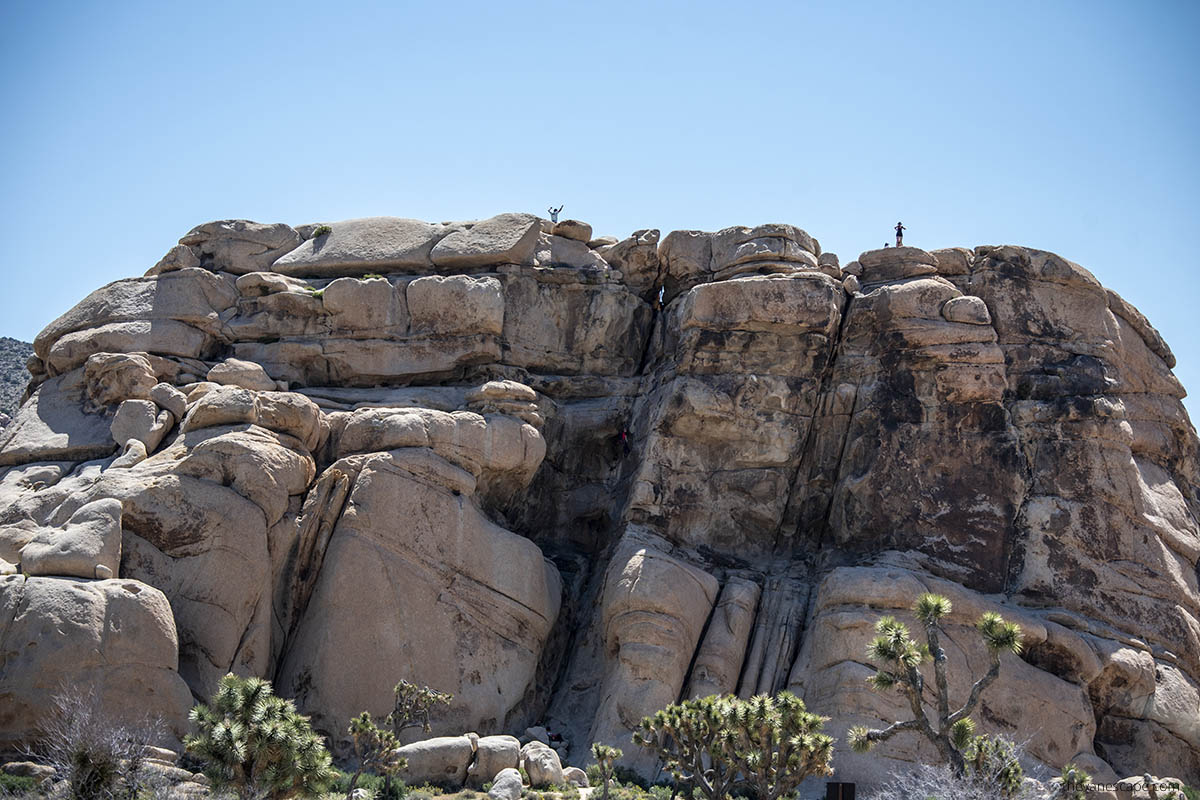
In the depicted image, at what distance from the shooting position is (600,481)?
42.1m

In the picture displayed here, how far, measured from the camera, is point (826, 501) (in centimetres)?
3941

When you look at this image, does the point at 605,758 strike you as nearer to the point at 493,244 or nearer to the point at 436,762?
the point at 436,762

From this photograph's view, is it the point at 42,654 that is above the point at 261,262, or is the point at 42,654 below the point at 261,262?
below

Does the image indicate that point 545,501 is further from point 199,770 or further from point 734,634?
point 199,770

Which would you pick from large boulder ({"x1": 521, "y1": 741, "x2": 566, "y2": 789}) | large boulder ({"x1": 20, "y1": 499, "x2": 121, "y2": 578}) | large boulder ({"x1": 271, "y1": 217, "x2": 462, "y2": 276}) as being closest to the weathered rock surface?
large boulder ({"x1": 521, "y1": 741, "x2": 566, "y2": 789})

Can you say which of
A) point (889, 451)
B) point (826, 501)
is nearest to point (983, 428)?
point (889, 451)

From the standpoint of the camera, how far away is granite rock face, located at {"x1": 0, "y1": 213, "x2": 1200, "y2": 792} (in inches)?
1284

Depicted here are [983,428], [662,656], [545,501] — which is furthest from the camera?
[545,501]

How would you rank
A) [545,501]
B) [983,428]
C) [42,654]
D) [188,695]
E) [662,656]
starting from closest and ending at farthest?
[42,654] → [188,695] → [662,656] → [983,428] → [545,501]

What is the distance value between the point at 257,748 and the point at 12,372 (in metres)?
46.7

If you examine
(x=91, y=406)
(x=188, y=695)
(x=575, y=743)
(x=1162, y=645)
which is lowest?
(x=575, y=743)

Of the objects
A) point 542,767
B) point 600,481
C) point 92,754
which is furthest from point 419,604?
point 92,754

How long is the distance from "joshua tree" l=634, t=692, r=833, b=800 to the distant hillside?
127 feet

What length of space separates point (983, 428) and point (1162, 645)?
7.88m
